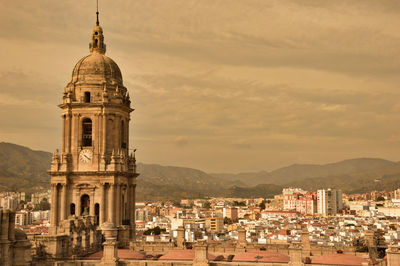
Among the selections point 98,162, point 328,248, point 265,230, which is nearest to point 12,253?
point 98,162

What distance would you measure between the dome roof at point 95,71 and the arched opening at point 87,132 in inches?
119

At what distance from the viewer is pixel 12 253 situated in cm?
2622

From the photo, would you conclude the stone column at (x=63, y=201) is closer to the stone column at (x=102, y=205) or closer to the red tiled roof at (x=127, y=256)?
the stone column at (x=102, y=205)

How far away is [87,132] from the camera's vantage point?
47250 millimetres

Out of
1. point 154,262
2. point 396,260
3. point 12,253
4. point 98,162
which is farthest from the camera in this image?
point 98,162

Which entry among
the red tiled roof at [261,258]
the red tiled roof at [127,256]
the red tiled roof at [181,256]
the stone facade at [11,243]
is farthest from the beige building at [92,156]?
the stone facade at [11,243]

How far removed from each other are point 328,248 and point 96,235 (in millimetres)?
15792

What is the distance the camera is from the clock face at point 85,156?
46156 mm

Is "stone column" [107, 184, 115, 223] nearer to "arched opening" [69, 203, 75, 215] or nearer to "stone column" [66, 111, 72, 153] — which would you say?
"arched opening" [69, 203, 75, 215]

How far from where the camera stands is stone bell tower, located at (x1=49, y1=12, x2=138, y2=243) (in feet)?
150

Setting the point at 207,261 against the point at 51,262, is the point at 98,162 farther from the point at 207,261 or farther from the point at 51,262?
the point at 207,261

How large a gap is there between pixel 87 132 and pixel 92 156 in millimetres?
2195

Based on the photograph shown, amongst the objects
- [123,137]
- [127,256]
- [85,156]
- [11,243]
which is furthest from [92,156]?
[11,243]

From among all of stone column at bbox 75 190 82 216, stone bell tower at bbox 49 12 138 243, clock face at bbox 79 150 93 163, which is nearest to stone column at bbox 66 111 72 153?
stone bell tower at bbox 49 12 138 243
